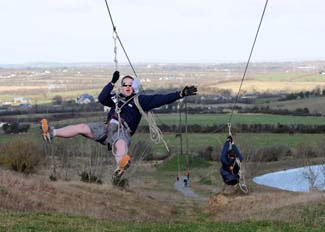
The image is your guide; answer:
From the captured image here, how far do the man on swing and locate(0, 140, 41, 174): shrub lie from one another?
120 ft

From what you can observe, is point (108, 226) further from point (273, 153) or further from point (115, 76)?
point (273, 153)

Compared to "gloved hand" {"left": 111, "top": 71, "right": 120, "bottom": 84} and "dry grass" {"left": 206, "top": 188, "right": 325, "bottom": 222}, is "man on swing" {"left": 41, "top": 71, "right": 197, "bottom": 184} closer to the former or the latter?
"gloved hand" {"left": 111, "top": 71, "right": 120, "bottom": 84}

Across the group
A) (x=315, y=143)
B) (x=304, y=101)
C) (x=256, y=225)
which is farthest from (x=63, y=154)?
(x=304, y=101)

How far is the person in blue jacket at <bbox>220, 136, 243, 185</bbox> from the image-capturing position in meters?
18.9

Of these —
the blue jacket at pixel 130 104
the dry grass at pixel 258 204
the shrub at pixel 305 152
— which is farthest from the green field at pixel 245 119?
the blue jacket at pixel 130 104

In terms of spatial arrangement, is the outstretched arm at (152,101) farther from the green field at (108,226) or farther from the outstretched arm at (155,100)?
the green field at (108,226)

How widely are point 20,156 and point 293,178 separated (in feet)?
79.3

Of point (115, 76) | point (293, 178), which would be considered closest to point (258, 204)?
point (115, 76)

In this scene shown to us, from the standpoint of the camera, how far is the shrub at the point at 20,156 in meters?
45.8

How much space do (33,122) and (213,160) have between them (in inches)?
923

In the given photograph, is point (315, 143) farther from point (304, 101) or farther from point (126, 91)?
point (126, 91)

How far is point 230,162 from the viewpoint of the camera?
20016mm

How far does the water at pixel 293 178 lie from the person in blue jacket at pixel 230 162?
28155 millimetres

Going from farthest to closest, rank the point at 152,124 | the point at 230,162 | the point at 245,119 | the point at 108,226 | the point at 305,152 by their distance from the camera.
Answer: the point at 245,119
the point at 305,152
the point at 230,162
the point at 108,226
the point at 152,124
